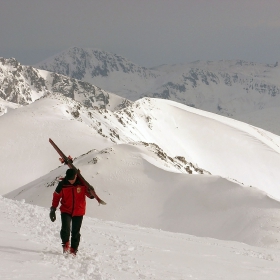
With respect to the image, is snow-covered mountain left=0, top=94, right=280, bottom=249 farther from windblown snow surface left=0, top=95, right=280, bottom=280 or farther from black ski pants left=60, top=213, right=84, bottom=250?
black ski pants left=60, top=213, right=84, bottom=250

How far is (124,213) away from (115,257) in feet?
56.2

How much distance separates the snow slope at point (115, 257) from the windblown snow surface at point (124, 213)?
0.02 m

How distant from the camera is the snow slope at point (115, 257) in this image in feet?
25.9

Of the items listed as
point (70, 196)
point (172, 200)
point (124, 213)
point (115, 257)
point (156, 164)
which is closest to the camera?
point (70, 196)

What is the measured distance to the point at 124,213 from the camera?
26578 millimetres

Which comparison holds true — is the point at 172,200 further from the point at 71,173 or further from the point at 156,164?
the point at 71,173

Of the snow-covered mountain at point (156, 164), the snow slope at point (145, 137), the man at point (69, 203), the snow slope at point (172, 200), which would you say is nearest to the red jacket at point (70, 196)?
the man at point (69, 203)

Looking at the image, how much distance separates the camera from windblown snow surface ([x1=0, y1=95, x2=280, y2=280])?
9031mm

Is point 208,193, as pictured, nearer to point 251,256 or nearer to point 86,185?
point 251,256

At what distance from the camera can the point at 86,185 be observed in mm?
9516

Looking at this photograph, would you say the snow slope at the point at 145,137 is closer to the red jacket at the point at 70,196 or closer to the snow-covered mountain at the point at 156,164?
the snow-covered mountain at the point at 156,164

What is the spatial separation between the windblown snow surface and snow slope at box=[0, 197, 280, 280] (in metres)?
0.02

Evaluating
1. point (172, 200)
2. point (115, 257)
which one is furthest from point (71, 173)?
point (172, 200)

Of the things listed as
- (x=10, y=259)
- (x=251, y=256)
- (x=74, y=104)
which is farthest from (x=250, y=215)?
(x=74, y=104)
